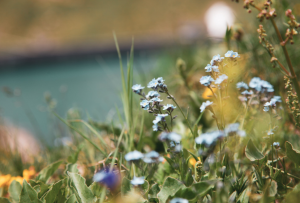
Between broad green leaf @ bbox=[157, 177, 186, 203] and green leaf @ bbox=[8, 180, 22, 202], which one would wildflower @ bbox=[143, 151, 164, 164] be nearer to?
broad green leaf @ bbox=[157, 177, 186, 203]

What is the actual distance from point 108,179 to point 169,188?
13 cm

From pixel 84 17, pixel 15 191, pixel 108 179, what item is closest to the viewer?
pixel 108 179

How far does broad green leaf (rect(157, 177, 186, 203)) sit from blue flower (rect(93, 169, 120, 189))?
0.31 ft

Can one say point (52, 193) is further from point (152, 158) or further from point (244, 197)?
point (244, 197)

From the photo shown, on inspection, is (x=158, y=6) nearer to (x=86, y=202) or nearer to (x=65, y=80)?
(x=65, y=80)

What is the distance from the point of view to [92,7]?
18.8 meters

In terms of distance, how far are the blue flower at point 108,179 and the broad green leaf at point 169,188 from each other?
0.31 ft

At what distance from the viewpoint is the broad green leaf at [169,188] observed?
Answer: 470 millimetres

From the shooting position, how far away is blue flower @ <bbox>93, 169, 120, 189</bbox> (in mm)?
441

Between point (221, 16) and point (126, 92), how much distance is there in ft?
7.34

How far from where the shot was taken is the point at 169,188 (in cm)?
47

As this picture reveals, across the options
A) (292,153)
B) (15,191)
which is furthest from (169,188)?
(15,191)

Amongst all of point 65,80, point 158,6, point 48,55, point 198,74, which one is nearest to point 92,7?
point 158,6

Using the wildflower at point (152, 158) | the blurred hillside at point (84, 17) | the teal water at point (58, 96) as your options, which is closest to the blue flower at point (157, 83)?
the wildflower at point (152, 158)
